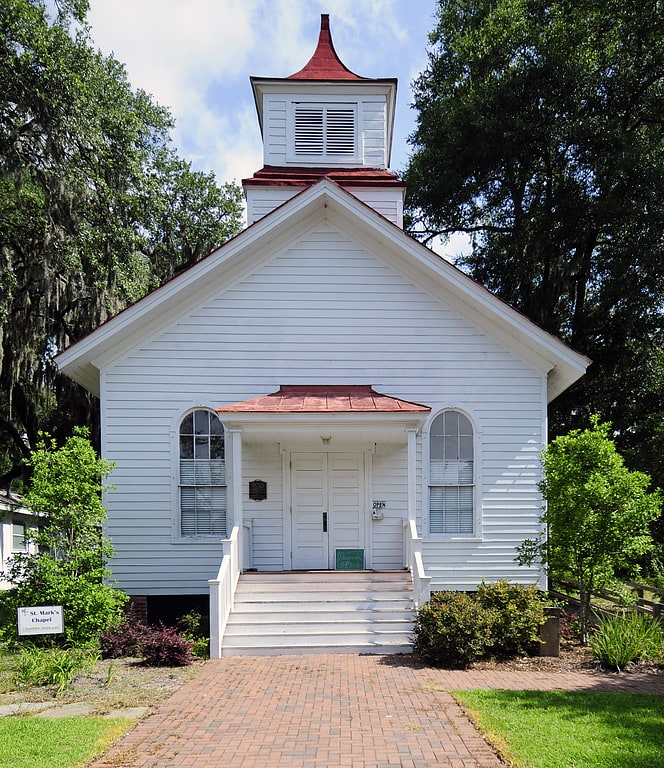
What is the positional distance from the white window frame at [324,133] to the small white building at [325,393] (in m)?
4.15

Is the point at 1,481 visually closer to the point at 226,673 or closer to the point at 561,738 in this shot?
the point at 226,673

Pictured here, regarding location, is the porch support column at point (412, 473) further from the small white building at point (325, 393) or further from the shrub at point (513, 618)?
the shrub at point (513, 618)

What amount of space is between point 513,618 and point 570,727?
353cm

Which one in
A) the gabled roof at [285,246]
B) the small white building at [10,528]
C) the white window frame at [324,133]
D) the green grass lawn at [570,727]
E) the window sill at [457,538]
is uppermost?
the white window frame at [324,133]

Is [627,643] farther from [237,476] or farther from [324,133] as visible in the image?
[324,133]

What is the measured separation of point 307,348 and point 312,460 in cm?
223

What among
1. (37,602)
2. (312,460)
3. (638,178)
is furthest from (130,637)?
(638,178)

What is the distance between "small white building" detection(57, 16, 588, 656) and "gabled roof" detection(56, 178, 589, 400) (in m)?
0.03

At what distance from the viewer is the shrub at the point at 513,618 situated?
10.2 m

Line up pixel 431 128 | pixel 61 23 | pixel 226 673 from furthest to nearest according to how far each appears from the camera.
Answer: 1. pixel 431 128
2. pixel 61 23
3. pixel 226 673

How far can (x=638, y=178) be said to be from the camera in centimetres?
2047

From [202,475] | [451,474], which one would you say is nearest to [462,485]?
[451,474]

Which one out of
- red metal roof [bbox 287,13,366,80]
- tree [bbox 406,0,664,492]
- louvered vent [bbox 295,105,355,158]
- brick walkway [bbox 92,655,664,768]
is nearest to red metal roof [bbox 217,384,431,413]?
brick walkway [bbox 92,655,664,768]

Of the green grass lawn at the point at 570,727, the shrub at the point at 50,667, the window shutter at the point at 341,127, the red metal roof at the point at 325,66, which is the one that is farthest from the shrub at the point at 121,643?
the red metal roof at the point at 325,66
